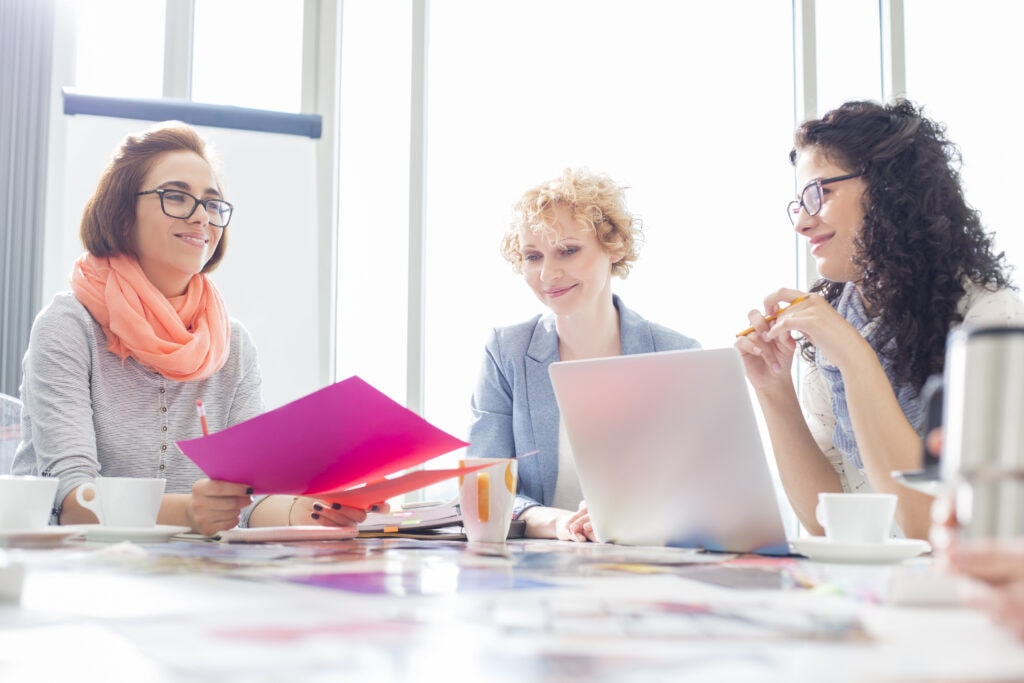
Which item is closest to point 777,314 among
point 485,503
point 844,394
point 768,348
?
point 768,348

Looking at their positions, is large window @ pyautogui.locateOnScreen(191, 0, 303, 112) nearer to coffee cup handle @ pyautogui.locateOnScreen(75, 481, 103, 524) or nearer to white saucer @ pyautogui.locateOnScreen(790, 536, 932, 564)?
coffee cup handle @ pyautogui.locateOnScreen(75, 481, 103, 524)

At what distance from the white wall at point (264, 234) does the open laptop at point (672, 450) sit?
2.13 meters

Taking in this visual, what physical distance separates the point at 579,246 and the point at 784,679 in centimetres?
191

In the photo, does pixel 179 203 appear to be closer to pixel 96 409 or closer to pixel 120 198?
pixel 120 198

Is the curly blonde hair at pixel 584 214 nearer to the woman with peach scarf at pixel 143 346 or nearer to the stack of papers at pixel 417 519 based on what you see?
the woman with peach scarf at pixel 143 346

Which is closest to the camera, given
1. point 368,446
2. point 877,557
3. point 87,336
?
point 877,557

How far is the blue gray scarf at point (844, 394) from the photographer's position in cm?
167

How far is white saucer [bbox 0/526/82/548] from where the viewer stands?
1099mm

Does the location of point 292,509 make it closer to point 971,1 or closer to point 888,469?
point 888,469

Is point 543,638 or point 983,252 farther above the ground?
point 983,252

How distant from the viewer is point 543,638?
54 cm

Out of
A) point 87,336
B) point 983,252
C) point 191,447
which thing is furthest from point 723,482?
point 87,336

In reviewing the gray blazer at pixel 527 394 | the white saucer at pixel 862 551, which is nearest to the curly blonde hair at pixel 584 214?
the gray blazer at pixel 527 394

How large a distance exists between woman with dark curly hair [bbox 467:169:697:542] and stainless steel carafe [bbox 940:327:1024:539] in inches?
67.2
